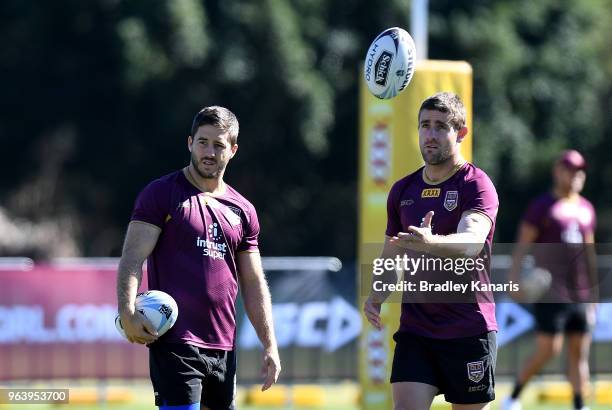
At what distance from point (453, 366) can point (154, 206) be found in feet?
6.02

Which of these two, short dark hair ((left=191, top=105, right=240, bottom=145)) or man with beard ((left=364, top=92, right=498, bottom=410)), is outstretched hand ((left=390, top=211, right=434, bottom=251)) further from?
short dark hair ((left=191, top=105, right=240, bottom=145))

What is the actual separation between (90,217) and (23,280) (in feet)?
50.8

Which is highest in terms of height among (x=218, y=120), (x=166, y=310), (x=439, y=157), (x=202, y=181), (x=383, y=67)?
(x=383, y=67)

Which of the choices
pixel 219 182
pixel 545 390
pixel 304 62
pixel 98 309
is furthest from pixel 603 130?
Result: pixel 219 182

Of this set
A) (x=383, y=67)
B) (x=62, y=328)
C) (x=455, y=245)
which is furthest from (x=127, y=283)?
(x=62, y=328)

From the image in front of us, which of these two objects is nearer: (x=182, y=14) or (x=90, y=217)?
(x=182, y=14)

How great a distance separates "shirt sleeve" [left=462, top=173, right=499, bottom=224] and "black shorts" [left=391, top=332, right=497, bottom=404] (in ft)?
2.30

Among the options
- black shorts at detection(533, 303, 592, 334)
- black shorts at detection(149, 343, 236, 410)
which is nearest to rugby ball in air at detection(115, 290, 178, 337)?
black shorts at detection(149, 343, 236, 410)

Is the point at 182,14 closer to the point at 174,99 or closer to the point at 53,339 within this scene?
the point at 174,99

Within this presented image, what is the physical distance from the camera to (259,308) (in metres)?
6.78

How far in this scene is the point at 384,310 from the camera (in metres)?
10.1

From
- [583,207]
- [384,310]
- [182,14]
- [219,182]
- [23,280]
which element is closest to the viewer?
[219,182]

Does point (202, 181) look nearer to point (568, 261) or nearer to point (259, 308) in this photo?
point (259, 308)

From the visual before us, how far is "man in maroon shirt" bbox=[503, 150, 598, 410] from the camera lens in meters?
10.8
